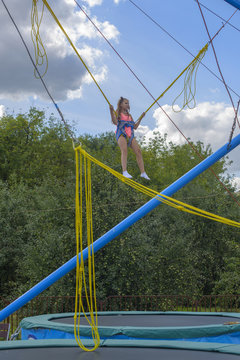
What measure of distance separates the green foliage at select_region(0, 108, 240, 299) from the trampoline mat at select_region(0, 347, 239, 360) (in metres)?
5.49

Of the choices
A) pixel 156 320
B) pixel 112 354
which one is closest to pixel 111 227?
pixel 156 320

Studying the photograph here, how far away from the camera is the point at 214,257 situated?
14.2 m

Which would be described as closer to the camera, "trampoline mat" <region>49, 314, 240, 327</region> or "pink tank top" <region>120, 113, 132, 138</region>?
"pink tank top" <region>120, 113, 132, 138</region>

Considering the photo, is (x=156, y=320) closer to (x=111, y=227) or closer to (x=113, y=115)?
(x=113, y=115)

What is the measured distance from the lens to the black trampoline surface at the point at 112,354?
10.6 ft

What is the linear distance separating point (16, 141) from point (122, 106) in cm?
1754

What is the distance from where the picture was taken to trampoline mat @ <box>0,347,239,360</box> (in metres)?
3.23

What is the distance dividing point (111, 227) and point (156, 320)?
400 cm

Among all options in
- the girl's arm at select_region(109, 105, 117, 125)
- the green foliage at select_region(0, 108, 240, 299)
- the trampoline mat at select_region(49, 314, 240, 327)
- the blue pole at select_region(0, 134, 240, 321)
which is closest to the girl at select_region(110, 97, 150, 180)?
the girl's arm at select_region(109, 105, 117, 125)

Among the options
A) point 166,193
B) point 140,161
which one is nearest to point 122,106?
point 140,161

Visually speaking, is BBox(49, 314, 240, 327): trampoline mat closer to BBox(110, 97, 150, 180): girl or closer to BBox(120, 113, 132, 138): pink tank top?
BBox(110, 97, 150, 180): girl

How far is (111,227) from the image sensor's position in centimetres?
956

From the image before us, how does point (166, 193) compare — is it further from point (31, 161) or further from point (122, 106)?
point (31, 161)

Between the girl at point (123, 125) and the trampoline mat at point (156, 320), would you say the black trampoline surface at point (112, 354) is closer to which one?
the trampoline mat at point (156, 320)
